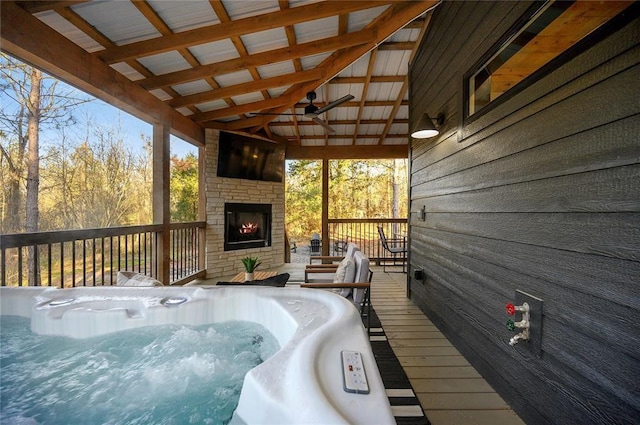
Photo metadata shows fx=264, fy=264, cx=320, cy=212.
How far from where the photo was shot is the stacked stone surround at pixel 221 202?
4.95m

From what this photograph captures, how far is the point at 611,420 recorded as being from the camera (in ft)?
3.40

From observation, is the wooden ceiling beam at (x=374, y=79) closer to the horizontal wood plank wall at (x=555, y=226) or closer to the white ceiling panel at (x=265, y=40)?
the white ceiling panel at (x=265, y=40)

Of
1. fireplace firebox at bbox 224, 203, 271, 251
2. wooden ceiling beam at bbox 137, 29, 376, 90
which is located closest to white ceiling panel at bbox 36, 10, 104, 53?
wooden ceiling beam at bbox 137, 29, 376, 90

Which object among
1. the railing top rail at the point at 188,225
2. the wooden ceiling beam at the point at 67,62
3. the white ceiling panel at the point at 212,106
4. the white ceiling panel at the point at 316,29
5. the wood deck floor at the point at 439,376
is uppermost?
the white ceiling panel at the point at 316,29

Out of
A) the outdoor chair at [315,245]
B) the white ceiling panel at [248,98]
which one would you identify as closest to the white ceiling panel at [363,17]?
the white ceiling panel at [248,98]

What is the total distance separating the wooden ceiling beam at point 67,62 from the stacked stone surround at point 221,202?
4.38 feet

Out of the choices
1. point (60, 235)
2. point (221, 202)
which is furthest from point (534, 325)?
point (221, 202)

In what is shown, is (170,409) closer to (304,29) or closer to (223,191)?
(304,29)

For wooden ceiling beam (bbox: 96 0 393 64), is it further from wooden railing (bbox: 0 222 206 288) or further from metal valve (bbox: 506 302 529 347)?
metal valve (bbox: 506 302 529 347)

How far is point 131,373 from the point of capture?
1.39 meters

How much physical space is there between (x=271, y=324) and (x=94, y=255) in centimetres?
239

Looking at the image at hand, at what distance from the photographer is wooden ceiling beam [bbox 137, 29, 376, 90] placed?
3199 millimetres

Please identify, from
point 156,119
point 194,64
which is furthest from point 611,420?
point 156,119

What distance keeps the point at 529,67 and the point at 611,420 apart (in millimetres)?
1724
